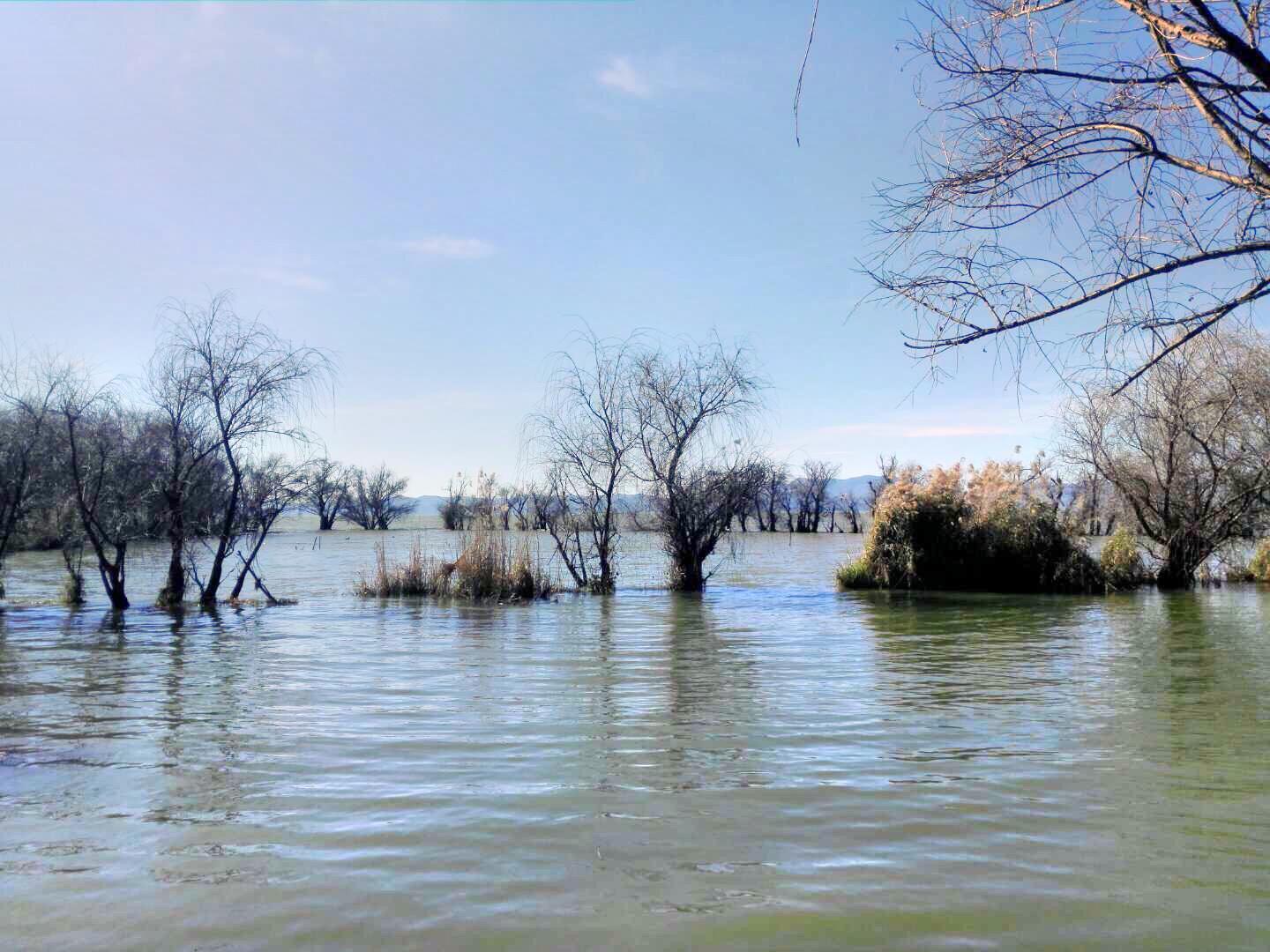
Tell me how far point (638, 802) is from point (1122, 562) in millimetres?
22273

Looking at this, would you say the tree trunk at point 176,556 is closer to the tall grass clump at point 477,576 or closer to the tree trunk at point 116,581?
the tree trunk at point 116,581

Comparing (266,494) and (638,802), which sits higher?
(266,494)

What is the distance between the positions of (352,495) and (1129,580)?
73506 mm

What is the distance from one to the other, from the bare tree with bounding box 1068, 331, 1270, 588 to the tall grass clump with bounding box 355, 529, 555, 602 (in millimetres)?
14061

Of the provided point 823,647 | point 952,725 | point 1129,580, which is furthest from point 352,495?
point 952,725

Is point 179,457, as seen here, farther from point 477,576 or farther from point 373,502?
point 373,502

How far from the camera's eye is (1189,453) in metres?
24.1

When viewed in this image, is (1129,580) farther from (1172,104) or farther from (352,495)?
(352,495)

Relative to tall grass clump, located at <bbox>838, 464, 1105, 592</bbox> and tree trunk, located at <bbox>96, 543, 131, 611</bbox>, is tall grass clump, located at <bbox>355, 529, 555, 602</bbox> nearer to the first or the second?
tree trunk, located at <bbox>96, 543, 131, 611</bbox>

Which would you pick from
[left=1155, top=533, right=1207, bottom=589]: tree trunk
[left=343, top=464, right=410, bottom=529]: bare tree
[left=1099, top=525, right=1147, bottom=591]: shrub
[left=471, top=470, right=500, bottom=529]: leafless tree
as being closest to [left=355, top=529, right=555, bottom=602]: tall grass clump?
[left=471, top=470, right=500, bottom=529]: leafless tree

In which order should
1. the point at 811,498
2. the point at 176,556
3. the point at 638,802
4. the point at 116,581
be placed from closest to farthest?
the point at 638,802
the point at 116,581
the point at 176,556
the point at 811,498

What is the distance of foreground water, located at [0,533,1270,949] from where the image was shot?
349 cm

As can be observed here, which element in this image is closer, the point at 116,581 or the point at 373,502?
the point at 116,581

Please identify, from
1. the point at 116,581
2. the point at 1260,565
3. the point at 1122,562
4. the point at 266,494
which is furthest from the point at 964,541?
the point at 116,581
